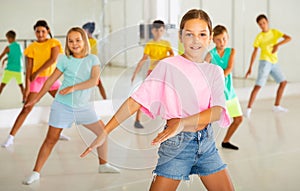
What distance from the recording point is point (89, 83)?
354 centimetres

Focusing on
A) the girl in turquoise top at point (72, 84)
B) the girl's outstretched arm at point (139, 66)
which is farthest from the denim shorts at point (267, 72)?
the girl in turquoise top at point (72, 84)

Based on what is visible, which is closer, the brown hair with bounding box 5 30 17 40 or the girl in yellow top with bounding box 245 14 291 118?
the brown hair with bounding box 5 30 17 40

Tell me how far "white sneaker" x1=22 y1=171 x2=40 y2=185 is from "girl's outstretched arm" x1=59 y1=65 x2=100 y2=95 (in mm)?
661

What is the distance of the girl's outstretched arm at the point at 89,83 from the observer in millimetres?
3508

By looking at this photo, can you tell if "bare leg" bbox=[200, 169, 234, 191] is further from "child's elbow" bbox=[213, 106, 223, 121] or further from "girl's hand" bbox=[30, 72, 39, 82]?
"girl's hand" bbox=[30, 72, 39, 82]

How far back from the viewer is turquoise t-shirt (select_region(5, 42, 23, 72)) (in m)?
6.14

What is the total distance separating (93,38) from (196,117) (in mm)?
4600

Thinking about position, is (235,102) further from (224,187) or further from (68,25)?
(68,25)

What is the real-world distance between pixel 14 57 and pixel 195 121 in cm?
429

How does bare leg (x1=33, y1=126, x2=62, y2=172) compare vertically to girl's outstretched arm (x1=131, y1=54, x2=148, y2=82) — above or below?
below

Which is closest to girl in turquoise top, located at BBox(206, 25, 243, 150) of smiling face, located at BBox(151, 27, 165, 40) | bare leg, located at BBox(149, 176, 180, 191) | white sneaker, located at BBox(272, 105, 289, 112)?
smiling face, located at BBox(151, 27, 165, 40)

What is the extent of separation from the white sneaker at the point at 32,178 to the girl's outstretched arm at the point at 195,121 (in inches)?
69.4

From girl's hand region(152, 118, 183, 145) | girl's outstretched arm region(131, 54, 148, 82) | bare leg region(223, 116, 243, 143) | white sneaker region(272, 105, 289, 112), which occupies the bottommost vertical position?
white sneaker region(272, 105, 289, 112)

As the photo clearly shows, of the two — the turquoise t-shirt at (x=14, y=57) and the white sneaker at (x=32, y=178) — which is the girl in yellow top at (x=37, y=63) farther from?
the white sneaker at (x=32, y=178)
